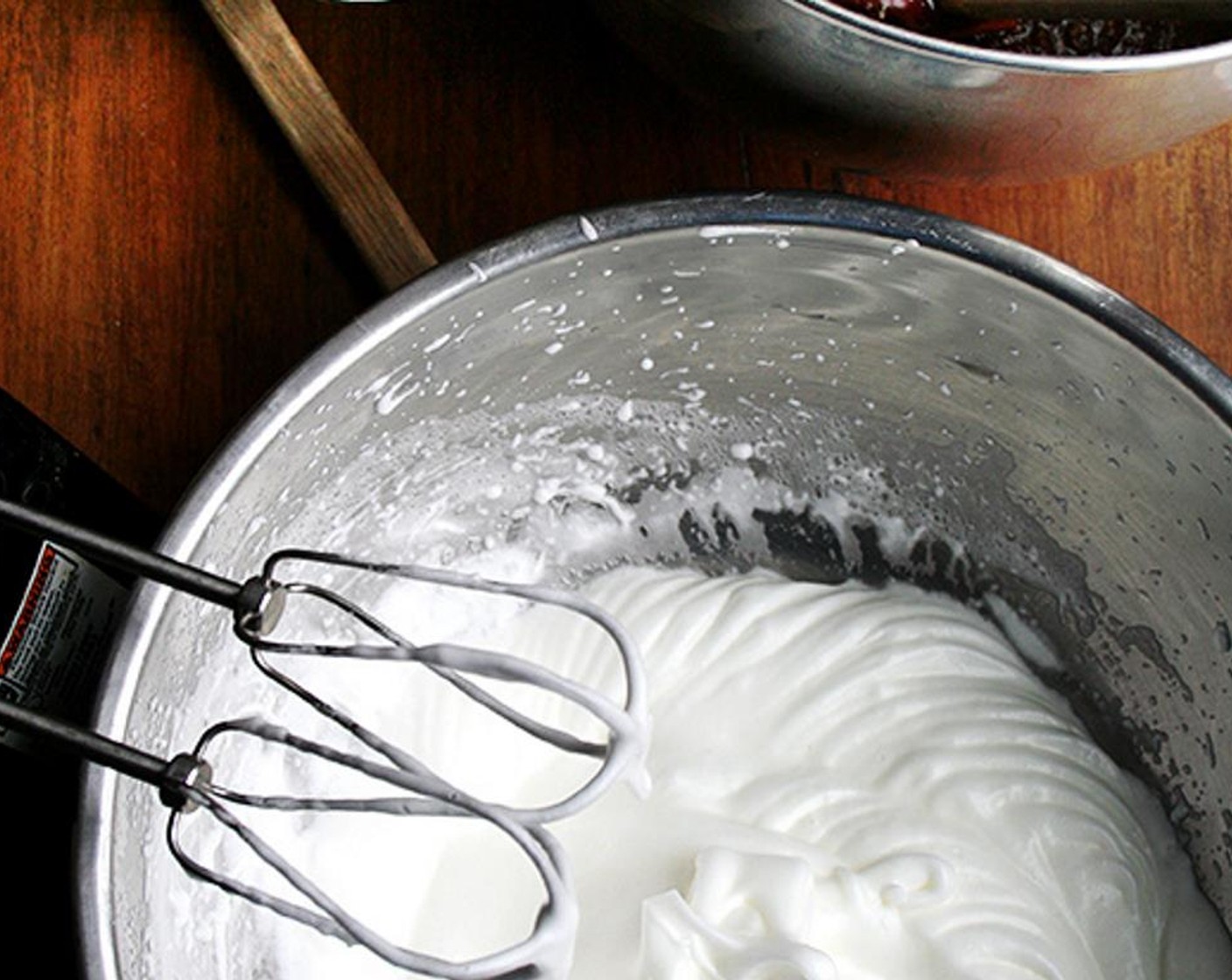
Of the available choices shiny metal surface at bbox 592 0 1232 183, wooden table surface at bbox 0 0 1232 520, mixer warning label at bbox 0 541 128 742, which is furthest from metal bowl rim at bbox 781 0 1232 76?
mixer warning label at bbox 0 541 128 742

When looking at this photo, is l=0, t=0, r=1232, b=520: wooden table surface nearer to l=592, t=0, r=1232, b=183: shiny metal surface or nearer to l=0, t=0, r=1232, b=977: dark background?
l=0, t=0, r=1232, b=977: dark background

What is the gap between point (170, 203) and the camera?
0.75m

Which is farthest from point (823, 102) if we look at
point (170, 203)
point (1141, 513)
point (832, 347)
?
point (170, 203)

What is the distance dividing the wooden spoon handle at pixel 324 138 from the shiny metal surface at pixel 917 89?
141mm

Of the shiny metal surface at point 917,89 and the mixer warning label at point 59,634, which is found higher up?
the shiny metal surface at point 917,89

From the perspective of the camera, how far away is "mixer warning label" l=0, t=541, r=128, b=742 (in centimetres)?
57

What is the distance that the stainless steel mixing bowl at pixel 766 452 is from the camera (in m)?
0.58

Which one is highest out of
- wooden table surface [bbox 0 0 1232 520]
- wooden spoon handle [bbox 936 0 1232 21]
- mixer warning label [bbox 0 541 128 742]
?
wooden spoon handle [bbox 936 0 1232 21]

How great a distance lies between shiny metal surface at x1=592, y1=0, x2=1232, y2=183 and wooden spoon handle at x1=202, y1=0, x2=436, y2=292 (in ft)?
0.46

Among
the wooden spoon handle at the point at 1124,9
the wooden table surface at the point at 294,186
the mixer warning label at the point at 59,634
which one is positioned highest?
the wooden spoon handle at the point at 1124,9

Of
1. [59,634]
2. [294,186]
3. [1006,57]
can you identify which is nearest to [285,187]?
[294,186]

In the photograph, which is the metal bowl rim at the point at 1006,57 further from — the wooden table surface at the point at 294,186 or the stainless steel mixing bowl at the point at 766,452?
the wooden table surface at the point at 294,186

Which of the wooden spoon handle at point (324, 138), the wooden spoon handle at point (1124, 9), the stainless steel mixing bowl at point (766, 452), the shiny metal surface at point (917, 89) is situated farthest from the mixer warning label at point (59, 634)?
the wooden spoon handle at point (1124, 9)

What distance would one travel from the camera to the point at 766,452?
739mm
